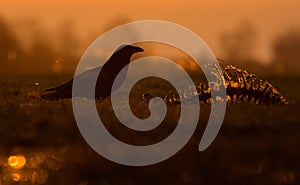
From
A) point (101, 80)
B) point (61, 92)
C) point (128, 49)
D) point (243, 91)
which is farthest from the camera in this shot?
point (128, 49)

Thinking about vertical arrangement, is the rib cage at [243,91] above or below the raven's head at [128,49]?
above

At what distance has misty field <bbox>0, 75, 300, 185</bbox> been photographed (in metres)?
9.82

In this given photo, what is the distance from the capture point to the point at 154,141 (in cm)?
1198

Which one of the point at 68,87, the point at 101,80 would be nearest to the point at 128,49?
the point at 101,80

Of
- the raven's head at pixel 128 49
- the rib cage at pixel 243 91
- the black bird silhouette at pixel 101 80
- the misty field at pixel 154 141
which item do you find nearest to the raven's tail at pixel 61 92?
the black bird silhouette at pixel 101 80

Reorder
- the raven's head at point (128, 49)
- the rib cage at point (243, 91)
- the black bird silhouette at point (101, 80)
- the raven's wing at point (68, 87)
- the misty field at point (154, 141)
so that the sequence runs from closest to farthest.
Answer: the misty field at point (154, 141), the rib cage at point (243, 91), the black bird silhouette at point (101, 80), the raven's wing at point (68, 87), the raven's head at point (128, 49)

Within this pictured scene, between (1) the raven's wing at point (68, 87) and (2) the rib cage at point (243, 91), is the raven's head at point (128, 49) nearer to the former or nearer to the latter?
(1) the raven's wing at point (68, 87)

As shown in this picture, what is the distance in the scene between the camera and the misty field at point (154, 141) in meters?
9.82

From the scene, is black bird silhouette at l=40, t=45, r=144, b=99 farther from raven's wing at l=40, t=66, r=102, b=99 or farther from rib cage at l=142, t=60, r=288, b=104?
rib cage at l=142, t=60, r=288, b=104

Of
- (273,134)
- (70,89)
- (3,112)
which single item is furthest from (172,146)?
(70,89)

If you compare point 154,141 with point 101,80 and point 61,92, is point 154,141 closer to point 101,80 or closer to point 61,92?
point 101,80

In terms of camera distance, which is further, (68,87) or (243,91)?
(68,87)

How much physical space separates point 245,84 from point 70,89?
12.0ft

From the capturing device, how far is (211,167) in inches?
411
